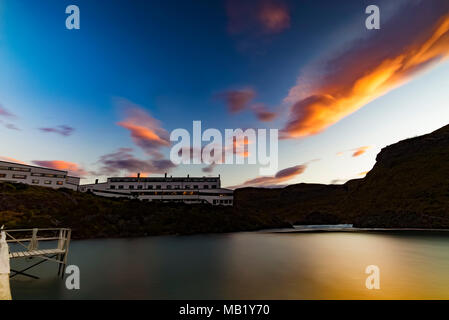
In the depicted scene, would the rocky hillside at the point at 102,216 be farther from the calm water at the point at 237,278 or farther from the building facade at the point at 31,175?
the calm water at the point at 237,278

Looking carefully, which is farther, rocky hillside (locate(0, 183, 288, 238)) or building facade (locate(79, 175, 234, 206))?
building facade (locate(79, 175, 234, 206))

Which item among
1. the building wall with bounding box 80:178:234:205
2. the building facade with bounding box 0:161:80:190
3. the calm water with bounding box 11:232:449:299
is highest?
the building facade with bounding box 0:161:80:190

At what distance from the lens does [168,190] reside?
10394 centimetres

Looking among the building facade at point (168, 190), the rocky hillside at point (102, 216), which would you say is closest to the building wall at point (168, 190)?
the building facade at point (168, 190)

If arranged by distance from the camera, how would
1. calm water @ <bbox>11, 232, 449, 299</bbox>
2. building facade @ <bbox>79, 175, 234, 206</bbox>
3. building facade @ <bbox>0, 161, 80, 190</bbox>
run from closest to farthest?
1. calm water @ <bbox>11, 232, 449, 299</bbox>
2. building facade @ <bbox>0, 161, 80, 190</bbox>
3. building facade @ <bbox>79, 175, 234, 206</bbox>

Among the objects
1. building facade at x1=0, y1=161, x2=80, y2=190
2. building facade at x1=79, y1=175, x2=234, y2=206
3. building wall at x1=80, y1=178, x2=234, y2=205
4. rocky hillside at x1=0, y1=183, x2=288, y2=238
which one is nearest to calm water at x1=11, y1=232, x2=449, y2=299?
rocky hillside at x1=0, y1=183, x2=288, y2=238

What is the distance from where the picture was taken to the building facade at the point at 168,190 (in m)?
102

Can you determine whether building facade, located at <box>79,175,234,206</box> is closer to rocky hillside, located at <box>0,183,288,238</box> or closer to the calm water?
rocky hillside, located at <box>0,183,288,238</box>

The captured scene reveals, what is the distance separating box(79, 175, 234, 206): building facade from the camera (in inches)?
4016

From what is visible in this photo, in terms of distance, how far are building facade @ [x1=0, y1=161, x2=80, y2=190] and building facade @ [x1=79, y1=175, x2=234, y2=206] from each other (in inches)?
471

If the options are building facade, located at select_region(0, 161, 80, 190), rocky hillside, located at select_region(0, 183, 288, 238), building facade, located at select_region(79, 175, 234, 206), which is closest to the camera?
rocky hillside, located at select_region(0, 183, 288, 238)

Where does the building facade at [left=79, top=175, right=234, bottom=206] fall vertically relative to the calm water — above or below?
above
